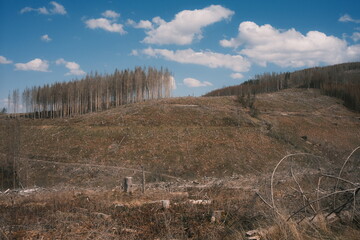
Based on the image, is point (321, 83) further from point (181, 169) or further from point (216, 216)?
point (216, 216)

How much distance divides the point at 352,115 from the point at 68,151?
57.8 m

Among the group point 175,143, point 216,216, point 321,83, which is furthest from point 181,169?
point 321,83

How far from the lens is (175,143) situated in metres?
32.5

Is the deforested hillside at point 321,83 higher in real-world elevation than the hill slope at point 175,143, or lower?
higher

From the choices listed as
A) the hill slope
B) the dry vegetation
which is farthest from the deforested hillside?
the hill slope

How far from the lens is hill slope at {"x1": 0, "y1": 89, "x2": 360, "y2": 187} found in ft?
83.3

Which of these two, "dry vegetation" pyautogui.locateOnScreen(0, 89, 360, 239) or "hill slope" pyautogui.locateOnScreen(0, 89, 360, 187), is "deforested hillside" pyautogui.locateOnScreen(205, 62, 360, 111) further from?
"hill slope" pyautogui.locateOnScreen(0, 89, 360, 187)

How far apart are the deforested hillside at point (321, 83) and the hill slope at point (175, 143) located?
20228mm

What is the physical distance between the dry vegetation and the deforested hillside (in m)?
6.80

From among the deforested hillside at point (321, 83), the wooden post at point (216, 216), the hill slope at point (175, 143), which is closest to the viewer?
the wooden post at point (216, 216)

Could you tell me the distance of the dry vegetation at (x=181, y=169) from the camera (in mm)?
7855

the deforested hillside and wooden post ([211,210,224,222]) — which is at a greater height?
the deforested hillside

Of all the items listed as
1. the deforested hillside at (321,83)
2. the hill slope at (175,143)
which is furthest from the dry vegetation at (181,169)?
the deforested hillside at (321,83)

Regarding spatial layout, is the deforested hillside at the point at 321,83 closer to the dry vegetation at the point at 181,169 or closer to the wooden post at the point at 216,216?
the dry vegetation at the point at 181,169
